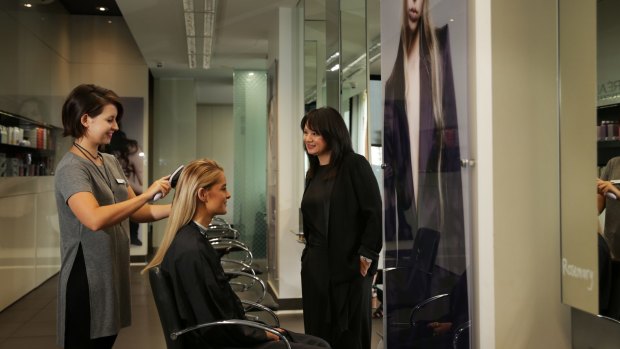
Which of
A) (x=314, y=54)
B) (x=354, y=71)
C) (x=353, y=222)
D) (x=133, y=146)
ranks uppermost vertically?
(x=314, y=54)

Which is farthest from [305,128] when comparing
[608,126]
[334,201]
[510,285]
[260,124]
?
[260,124]

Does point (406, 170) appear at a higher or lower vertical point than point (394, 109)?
lower

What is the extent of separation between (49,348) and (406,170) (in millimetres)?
3394

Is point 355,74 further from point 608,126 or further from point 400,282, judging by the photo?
point 608,126

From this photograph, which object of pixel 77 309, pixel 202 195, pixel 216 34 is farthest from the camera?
pixel 216 34

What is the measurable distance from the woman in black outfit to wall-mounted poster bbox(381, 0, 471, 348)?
0.14 m

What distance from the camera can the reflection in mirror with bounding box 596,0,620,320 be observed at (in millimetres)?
1659

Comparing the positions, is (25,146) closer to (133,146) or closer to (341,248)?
(133,146)

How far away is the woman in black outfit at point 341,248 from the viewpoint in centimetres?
295

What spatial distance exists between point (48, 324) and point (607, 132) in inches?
206

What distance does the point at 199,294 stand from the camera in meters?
2.31

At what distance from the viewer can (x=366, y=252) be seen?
2.91 metres

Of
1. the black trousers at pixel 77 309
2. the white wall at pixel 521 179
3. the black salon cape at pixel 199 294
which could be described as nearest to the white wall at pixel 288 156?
the black salon cape at pixel 199 294

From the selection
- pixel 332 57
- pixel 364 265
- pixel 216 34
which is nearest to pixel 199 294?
pixel 364 265
